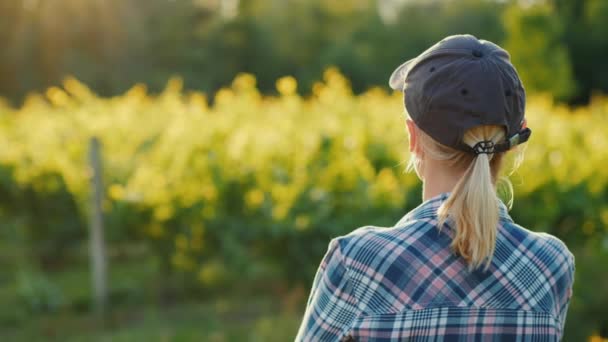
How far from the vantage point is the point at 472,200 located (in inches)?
56.6

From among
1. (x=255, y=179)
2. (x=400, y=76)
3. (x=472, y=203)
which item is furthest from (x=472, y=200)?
(x=255, y=179)

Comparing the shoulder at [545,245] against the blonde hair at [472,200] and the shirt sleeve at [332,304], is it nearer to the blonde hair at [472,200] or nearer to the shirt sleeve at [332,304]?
the blonde hair at [472,200]

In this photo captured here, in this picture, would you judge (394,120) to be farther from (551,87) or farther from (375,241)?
(551,87)

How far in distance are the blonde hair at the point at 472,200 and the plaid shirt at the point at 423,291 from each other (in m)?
0.03

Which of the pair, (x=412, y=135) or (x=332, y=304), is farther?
(x=412, y=135)

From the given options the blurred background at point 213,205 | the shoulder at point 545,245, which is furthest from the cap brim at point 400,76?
the blurred background at point 213,205

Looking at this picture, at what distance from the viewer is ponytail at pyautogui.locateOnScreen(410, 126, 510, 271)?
1.40 meters

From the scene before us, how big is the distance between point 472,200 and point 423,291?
8.2 inches

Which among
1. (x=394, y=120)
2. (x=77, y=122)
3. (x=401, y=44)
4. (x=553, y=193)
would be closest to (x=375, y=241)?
(x=553, y=193)

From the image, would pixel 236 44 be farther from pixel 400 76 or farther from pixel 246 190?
pixel 400 76

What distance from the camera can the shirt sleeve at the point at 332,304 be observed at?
1.44 m

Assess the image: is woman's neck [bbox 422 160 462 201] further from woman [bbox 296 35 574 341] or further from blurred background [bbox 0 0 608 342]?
blurred background [bbox 0 0 608 342]

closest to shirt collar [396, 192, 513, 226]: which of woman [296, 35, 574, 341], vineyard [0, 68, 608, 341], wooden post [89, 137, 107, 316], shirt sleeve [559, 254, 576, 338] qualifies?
woman [296, 35, 574, 341]

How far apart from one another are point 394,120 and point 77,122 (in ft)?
12.1
